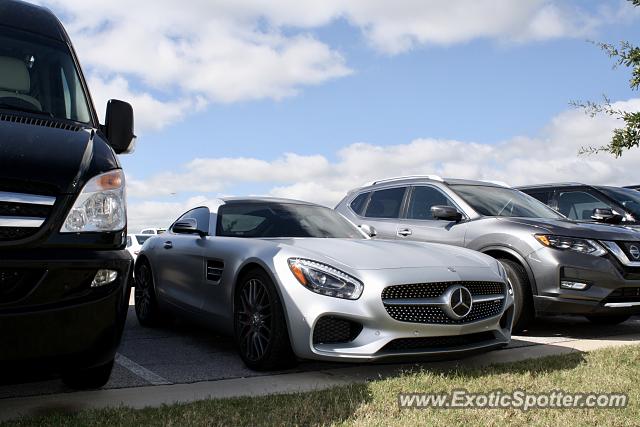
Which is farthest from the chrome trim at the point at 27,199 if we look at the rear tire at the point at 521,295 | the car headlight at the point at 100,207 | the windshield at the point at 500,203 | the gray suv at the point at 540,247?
the windshield at the point at 500,203

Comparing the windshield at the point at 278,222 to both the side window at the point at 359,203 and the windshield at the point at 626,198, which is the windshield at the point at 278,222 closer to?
the side window at the point at 359,203

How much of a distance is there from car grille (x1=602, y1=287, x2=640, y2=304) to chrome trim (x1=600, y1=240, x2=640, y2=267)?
26cm

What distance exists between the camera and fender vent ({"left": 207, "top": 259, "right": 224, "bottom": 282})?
219 inches

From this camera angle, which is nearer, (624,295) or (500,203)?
(624,295)

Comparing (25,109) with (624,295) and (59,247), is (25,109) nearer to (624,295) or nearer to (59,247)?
(59,247)

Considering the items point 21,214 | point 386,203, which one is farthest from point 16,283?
point 386,203

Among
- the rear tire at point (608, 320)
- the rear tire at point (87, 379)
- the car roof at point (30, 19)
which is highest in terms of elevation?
the car roof at point (30, 19)

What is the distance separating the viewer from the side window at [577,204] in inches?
361

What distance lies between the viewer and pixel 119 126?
4.56m

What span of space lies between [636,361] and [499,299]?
1.15 m

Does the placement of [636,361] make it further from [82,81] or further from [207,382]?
[82,81]

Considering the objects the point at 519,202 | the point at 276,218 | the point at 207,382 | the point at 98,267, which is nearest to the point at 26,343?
the point at 98,267

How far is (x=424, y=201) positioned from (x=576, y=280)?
1.95 meters

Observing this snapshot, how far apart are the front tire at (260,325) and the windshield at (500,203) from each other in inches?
124
